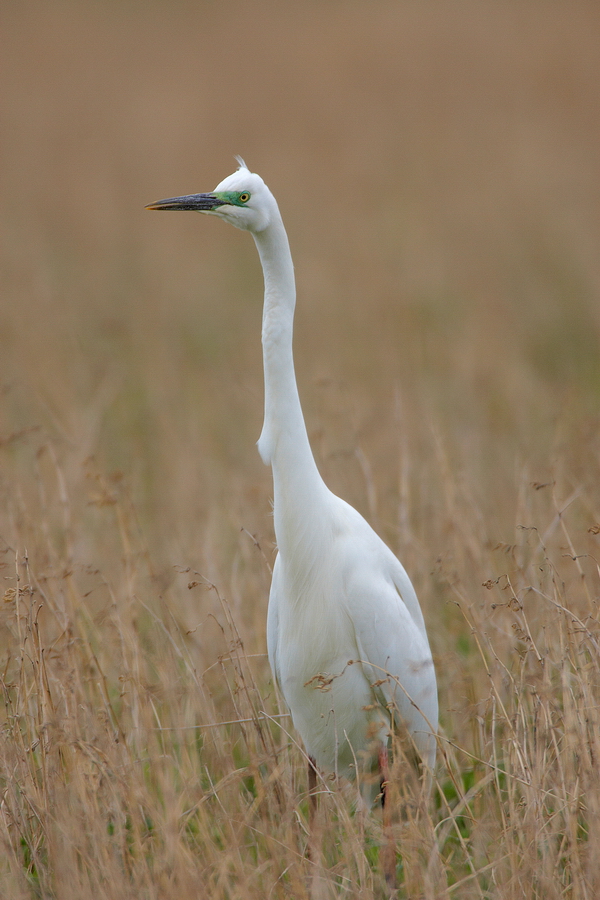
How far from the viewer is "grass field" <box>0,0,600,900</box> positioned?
260 centimetres

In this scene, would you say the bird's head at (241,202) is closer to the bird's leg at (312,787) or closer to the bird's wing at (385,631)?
the bird's wing at (385,631)

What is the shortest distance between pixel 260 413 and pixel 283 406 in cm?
298

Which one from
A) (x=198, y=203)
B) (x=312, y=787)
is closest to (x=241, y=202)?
(x=198, y=203)

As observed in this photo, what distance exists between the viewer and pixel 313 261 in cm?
1023

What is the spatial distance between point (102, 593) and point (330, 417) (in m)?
1.78

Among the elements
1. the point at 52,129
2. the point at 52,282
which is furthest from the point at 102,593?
the point at 52,129

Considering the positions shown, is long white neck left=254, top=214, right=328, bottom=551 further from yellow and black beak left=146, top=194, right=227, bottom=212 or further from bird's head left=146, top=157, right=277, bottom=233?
yellow and black beak left=146, top=194, right=227, bottom=212

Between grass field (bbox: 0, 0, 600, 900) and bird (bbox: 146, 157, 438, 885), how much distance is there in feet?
0.57

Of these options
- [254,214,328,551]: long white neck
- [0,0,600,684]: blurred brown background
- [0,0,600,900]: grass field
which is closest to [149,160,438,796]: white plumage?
[254,214,328,551]: long white neck

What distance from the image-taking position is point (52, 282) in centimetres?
988

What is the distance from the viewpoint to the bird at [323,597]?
278cm

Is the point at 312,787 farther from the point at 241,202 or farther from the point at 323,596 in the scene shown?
the point at 241,202

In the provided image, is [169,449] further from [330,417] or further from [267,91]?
[267,91]

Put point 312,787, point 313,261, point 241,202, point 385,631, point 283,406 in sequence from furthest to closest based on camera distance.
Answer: point 313,261, point 312,787, point 385,631, point 283,406, point 241,202
